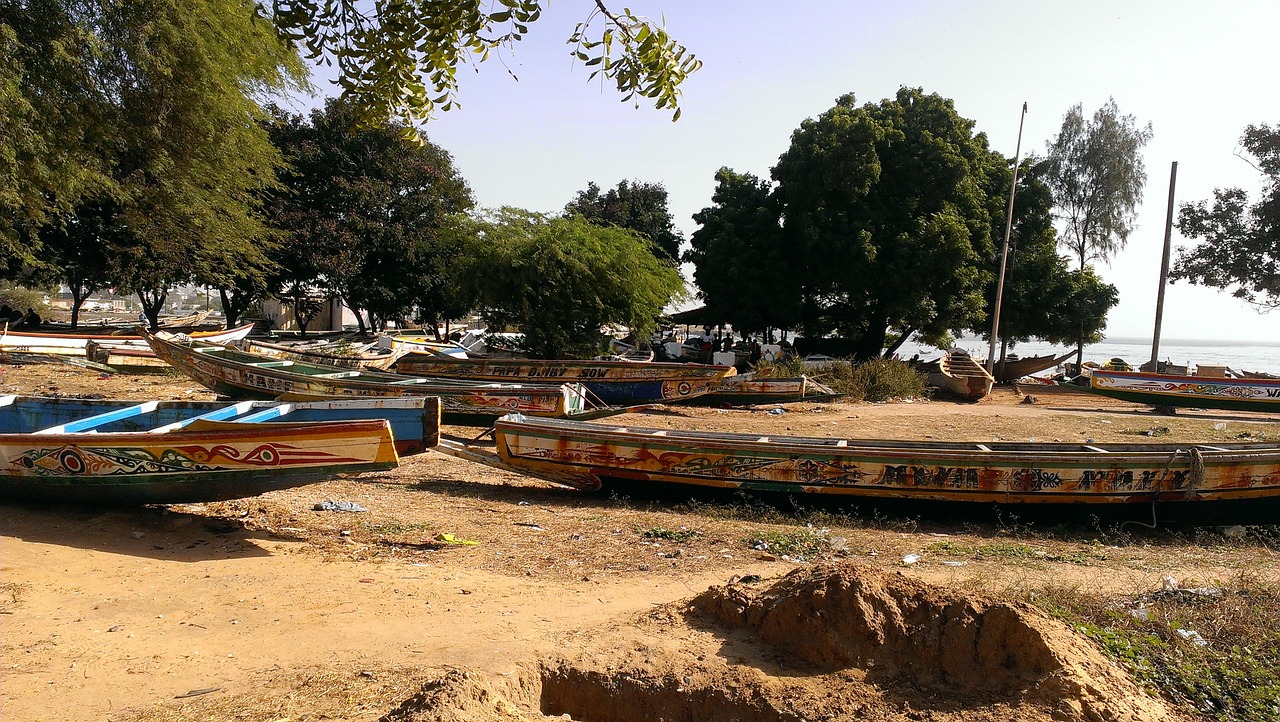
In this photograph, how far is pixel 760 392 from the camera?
56.9 feet

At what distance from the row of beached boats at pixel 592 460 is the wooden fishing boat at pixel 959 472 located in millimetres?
14

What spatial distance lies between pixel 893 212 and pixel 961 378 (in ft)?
19.5

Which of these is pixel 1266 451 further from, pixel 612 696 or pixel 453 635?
pixel 453 635

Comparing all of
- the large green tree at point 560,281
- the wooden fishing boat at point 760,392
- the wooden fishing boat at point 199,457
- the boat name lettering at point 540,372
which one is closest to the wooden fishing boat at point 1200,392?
the wooden fishing boat at point 760,392

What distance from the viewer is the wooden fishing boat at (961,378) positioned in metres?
20.8

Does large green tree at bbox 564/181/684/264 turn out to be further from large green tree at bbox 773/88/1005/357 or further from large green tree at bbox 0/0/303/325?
large green tree at bbox 0/0/303/325

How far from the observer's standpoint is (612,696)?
360 centimetres

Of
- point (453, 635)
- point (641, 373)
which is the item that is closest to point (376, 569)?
point (453, 635)

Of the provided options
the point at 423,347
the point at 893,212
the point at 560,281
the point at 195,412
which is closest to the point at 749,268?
the point at 893,212

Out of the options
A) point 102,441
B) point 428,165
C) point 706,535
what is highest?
point 428,165

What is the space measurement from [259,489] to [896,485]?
6.04m

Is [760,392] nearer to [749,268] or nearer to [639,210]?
[749,268]

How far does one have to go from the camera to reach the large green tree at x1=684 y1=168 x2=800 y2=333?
24906 mm

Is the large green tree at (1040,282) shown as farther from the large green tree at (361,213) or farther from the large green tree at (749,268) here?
the large green tree at (361,213)
